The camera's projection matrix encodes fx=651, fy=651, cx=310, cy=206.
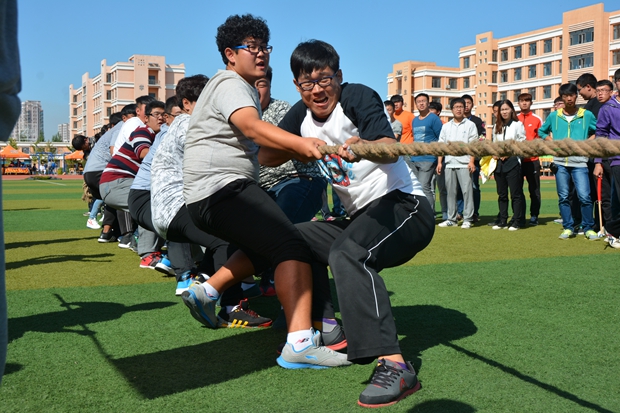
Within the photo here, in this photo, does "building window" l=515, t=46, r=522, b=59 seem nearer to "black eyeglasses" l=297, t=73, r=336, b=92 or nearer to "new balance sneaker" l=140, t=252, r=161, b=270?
"new balance sneaker" l=140, t=252, r=161, b=270

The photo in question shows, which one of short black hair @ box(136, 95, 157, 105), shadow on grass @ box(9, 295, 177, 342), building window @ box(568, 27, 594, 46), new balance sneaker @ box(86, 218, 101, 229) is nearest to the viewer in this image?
shadow on grass @ box(9, 295, 177, 342)

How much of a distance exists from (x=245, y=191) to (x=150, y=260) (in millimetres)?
3729

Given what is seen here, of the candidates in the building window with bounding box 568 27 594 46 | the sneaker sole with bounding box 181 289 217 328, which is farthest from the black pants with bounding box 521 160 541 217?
the building window with bounding box 568 27 594 46

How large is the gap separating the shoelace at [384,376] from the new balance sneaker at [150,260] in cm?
434

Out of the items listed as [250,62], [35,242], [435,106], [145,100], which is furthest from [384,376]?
[435,106]

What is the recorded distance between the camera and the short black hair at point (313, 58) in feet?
11.2

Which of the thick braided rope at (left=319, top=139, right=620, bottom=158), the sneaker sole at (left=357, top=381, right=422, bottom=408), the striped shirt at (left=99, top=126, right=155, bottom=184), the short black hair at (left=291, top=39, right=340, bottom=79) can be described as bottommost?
the sneaker sole at (left=357, top=381, right=422, bottom=408)

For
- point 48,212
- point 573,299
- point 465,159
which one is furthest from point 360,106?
point 48,212

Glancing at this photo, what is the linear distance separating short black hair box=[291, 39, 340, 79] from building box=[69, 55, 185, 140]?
4319 inches

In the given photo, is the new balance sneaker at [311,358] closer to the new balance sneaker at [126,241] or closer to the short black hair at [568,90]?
the new balance sneaker at [126,241]

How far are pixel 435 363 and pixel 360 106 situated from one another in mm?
1425

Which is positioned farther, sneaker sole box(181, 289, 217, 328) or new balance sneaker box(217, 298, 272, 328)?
new balance sneaker box(217, 298, 272, 328)

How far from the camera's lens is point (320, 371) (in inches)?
135

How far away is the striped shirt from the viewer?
7.32m
